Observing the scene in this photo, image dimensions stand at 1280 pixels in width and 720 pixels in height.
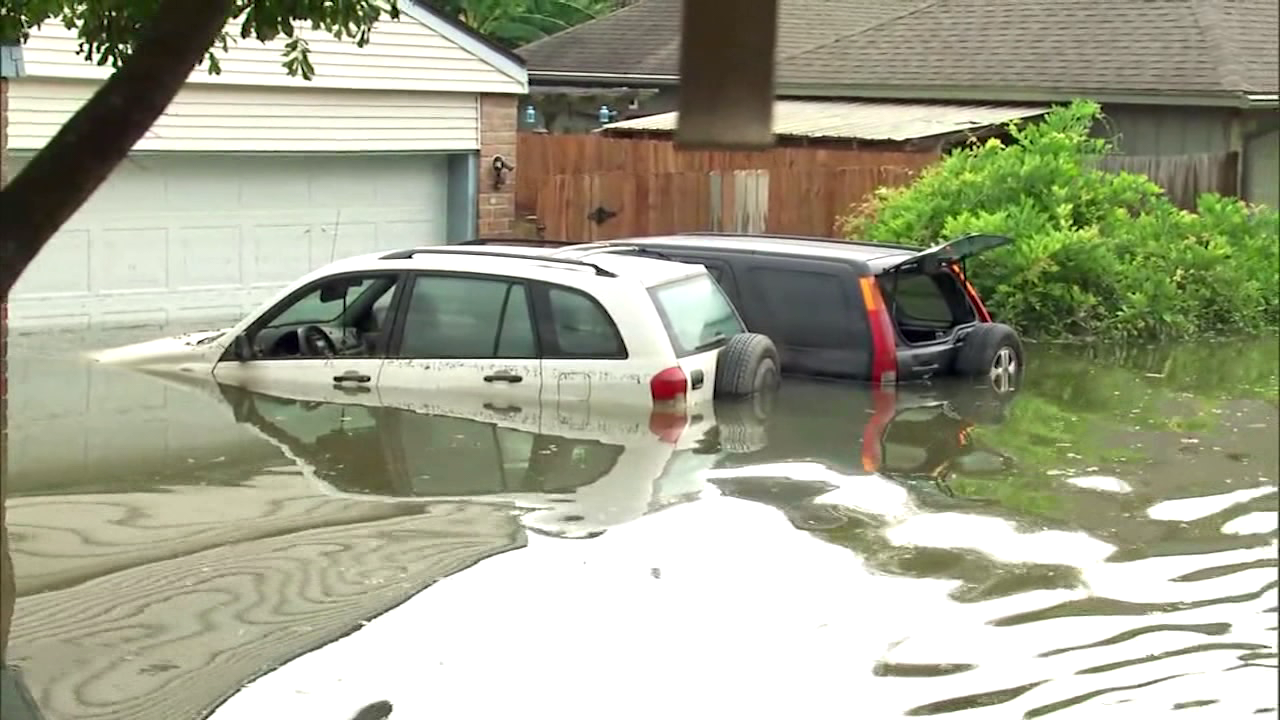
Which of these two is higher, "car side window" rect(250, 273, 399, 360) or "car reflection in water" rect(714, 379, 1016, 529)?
"car side window" rect(250, 273, 399, 360)

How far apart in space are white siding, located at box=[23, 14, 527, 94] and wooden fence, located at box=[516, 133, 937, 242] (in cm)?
110

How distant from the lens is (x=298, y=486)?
10.1 metres

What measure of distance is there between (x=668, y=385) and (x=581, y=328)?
0.70m

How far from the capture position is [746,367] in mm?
12258

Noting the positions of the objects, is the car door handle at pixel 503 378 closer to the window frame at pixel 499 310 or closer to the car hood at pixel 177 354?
the window frame at pixel 499 310

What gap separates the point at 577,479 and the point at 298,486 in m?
1.58

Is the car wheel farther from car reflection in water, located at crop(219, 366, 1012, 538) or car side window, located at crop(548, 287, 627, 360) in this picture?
car side window, located at crop(548, 287, 627, 360)

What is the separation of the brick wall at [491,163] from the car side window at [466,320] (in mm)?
7150

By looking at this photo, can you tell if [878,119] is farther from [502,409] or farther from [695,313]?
[502,409]

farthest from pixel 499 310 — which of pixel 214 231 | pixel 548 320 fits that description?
pixel 214 231

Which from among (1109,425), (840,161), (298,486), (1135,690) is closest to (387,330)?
(298,486)

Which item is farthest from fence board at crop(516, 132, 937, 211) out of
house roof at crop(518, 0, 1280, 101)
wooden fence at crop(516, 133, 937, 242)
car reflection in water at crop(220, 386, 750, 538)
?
car reflection in water at crop(220, 386, 750, 538)

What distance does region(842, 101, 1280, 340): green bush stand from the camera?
1733cm

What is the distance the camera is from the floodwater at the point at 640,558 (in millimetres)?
6750
